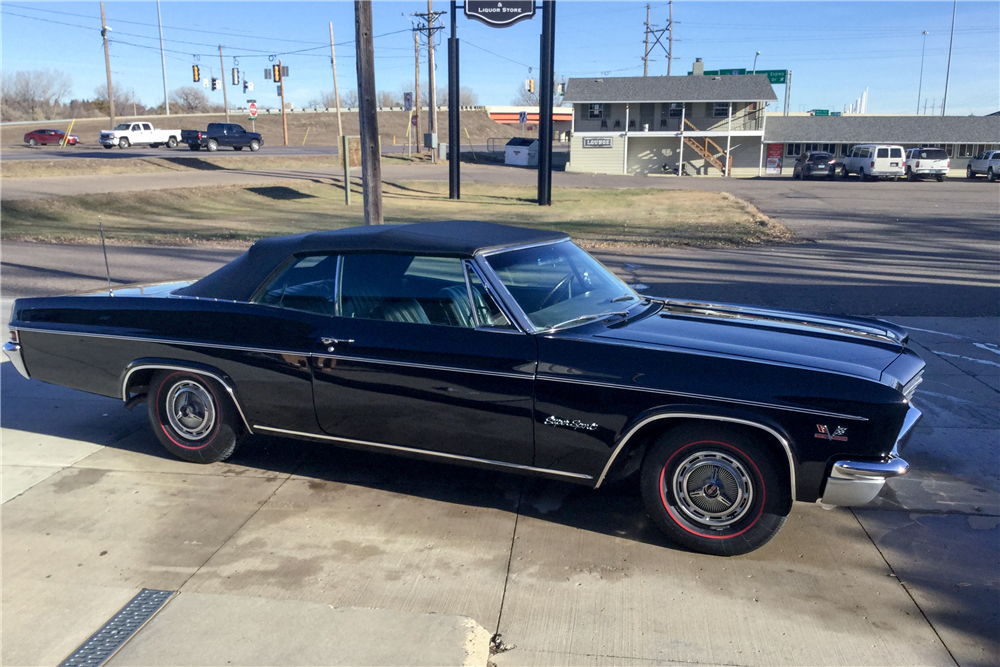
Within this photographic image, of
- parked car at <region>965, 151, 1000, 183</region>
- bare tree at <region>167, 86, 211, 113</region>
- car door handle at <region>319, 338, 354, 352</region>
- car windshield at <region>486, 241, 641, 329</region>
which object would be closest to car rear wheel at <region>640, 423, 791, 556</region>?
car windshield at <region>486, 241, 641, 329</region>

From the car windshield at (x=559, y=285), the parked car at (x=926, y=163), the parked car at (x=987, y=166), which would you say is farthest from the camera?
the parked car at (x=926, y=163)

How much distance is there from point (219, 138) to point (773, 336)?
166ft

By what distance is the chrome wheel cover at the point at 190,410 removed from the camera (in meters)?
4.74

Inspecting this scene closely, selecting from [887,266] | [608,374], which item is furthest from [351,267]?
[887,266]

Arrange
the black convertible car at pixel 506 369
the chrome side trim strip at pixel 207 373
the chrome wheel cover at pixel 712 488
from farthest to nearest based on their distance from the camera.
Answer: the chrome side trim strip at pixel 207 373 → the chrome wheel cover at pixel 712 488 → the black convertible car at pixel 506 369

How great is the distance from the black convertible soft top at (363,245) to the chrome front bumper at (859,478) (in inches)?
81.2

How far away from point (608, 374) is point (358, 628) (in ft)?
5.23

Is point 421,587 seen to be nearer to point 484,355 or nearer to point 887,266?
point 484,355

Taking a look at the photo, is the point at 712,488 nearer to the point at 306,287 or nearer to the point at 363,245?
the point at 363,245

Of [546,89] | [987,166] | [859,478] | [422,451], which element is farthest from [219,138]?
[859,478]

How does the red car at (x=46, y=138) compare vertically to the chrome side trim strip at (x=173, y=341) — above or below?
above

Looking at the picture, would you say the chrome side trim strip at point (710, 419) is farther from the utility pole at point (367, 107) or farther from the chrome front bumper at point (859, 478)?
the utility pole at point (367, 107)

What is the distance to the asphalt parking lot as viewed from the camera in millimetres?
3098

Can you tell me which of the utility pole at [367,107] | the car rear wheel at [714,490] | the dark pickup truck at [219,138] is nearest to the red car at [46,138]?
the dark pickup truck at [219,138]
